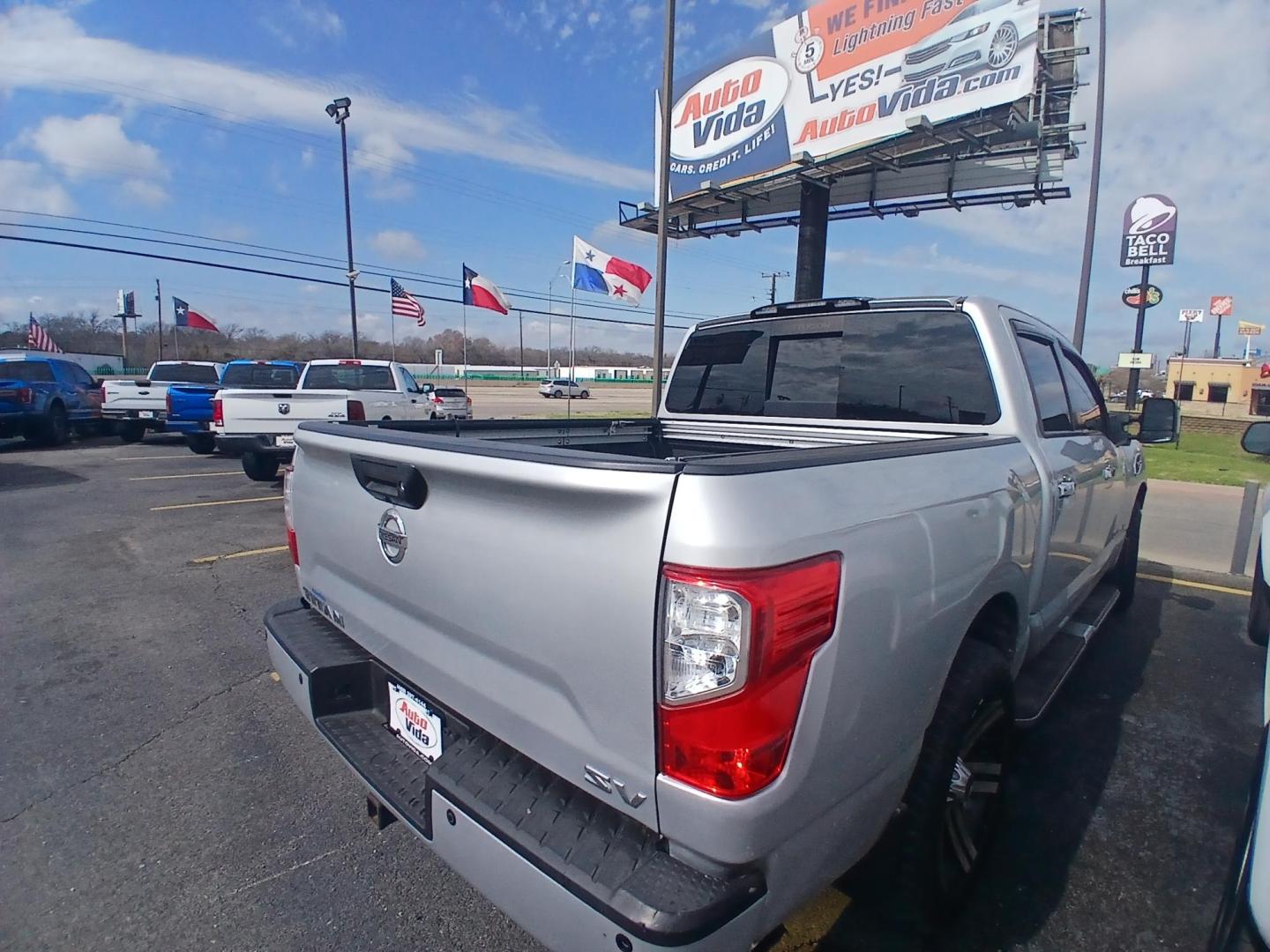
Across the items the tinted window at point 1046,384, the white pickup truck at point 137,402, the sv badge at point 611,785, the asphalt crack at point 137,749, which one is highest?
the tinted window at point 1046,384

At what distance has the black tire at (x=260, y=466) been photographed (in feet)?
33.2

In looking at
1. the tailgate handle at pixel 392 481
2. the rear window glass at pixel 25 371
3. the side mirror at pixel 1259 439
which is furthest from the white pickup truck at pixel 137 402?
the side mirror at pixel 1259 439

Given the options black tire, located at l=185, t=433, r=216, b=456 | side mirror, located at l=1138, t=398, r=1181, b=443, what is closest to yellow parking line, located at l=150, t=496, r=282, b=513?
black tire, located at l=185, t=433, r=216, b=456

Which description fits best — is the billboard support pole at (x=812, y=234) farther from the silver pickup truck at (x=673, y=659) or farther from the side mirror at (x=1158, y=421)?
the silver pickup truck at (x=673, y=659)

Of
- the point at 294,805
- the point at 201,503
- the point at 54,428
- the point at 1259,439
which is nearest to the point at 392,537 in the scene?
the point at 294,805

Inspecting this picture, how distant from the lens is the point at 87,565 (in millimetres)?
5922

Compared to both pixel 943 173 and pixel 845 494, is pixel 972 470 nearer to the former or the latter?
pixel 845 494

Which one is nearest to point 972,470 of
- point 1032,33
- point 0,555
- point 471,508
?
point 471,508

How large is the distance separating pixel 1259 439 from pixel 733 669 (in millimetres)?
4314

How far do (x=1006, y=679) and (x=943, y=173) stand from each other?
16879 millimetres

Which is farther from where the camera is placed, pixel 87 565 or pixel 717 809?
pixel 87 565

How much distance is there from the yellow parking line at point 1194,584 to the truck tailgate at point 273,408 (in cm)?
959

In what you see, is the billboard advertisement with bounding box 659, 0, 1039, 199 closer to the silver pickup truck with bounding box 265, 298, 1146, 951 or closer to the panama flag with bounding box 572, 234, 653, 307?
the panama flag with bounding box 572, 234, 653, 307

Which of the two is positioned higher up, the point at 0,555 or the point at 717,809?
the point at 717,809
